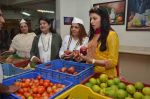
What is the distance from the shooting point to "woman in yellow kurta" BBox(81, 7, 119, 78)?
172 cm

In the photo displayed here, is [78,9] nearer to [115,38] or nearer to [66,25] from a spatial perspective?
[66,25]

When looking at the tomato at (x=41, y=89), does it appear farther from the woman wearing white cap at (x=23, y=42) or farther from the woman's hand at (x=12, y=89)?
the woman wearing white cap at (x=23, y=42)

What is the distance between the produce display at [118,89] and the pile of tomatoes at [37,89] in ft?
0.97

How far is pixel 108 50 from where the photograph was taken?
1.76 m

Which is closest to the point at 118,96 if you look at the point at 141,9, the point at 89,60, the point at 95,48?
the point at 89,60

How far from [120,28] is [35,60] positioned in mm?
2021

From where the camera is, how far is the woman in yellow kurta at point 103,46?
172 centimetres

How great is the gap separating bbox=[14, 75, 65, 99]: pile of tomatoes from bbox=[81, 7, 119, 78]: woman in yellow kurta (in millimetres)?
491

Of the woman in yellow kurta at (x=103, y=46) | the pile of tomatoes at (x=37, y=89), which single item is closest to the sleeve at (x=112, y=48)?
the woman in yellow kurta at (x=103, y=46)

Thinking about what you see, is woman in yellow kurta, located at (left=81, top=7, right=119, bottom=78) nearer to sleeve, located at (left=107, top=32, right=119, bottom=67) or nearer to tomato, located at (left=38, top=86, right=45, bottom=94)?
sleeve, located at (left=107, top=32, right=119, bottom=67)

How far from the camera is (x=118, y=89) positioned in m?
1.27

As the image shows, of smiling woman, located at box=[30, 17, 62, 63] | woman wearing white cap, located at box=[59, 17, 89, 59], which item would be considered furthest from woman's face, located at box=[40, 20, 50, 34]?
woman wearing white cap, located at box=[59, 17, 89, 59]

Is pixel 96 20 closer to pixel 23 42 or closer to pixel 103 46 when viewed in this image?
pixel 103 46

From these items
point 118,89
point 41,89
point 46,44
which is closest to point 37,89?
point 41,89
